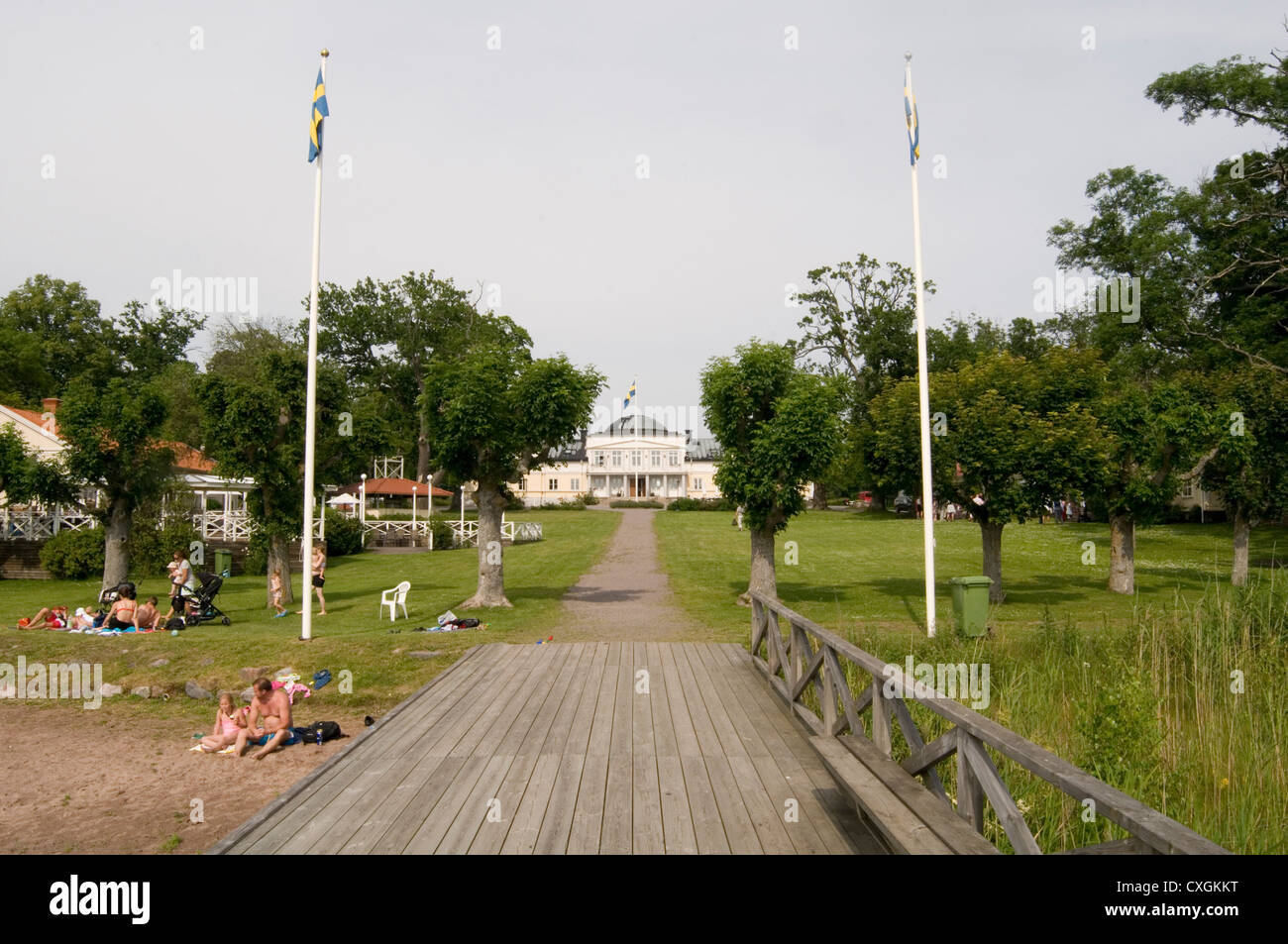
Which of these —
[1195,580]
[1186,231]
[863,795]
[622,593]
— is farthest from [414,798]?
[1186,231]

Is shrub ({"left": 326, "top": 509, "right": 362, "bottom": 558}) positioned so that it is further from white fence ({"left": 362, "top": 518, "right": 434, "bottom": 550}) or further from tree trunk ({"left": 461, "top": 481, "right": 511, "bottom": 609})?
tree trunk ({"left": 461, "top": 481, "right": 511, "bottom": 609})

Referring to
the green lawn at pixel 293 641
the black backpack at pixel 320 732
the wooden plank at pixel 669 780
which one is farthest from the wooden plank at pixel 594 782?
the green lawn at pixel 293 641

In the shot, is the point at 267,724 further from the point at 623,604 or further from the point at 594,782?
the point at 623,604

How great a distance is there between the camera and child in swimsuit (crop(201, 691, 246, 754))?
33.1 ft

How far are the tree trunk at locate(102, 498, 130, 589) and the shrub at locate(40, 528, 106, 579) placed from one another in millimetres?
6763

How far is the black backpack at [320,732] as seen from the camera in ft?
33.9

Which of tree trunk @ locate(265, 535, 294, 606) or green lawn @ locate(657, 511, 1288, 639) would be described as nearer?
green lawn @ locate(657, 511, 1288, 639)

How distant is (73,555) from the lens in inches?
1070

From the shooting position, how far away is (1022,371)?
1912cm

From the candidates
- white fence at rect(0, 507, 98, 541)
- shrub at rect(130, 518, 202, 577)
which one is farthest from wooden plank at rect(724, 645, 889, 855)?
white fence at rect(0, 507, 98, 541)

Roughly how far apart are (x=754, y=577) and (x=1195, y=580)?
1272cm

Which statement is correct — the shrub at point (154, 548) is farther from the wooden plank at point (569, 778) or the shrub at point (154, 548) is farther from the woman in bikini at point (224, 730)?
the wooden plank at point (569, 778)

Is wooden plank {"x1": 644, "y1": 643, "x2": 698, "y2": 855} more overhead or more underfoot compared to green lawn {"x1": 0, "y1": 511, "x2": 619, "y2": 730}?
more overhead
